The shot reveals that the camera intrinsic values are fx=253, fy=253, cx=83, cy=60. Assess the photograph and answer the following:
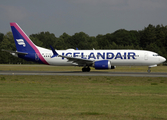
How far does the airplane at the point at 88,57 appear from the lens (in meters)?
38.9

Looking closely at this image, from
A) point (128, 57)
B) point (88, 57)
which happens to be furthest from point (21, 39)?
point (128, 57)

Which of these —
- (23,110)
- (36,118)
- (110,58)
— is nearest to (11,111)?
(23,110)

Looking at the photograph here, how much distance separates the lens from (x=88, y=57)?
4028 centimetres

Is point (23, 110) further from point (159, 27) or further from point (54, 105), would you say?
point (159, 27)

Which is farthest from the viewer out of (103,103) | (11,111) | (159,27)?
(159,27)

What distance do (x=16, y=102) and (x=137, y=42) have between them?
401ft

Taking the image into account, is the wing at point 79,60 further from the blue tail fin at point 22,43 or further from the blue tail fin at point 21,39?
the blue tail fin at point 21,39

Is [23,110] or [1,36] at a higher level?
[1,36]

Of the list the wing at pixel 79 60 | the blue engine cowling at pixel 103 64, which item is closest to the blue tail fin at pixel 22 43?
the wing at pixel 79 60

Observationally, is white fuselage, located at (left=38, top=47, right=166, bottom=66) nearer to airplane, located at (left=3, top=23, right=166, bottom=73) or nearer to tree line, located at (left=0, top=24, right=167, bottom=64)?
airplane, located at (left=3, top=23, right=166, bottom=73)

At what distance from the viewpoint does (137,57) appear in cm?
3891

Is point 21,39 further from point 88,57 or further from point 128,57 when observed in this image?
point 128,57

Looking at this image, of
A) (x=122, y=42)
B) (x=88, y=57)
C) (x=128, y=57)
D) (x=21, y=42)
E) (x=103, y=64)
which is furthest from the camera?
(x=122, y=42)

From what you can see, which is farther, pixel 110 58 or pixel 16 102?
pixel 110 58
